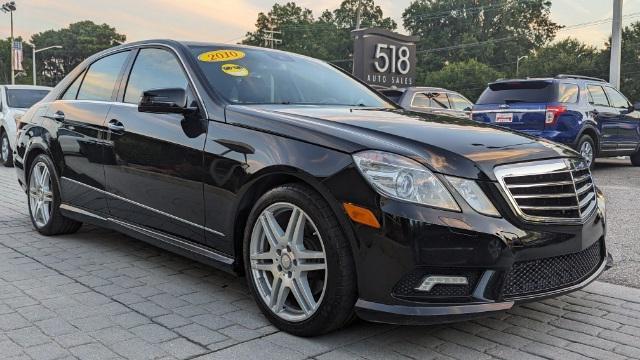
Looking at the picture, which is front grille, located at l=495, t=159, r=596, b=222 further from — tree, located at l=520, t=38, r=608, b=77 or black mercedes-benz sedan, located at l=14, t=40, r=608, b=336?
tree, located at l=520, t=38, r=608, b=77

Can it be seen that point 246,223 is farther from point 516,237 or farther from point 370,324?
point 516,237

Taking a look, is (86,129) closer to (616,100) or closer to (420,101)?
(420,101)

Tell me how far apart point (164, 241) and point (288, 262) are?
1141 mm

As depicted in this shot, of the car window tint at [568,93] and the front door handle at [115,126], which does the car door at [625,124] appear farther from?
the front door handle at [115,126]

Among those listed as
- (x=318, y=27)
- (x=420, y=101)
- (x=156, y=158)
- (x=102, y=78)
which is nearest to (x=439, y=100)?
(x=420, y=101)

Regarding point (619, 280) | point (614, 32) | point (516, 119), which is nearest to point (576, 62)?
point (614, 32)

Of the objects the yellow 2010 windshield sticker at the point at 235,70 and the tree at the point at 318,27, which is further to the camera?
the tree at the point at 318,27

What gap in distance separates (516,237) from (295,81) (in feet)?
6.82

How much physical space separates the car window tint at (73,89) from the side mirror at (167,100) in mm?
1711

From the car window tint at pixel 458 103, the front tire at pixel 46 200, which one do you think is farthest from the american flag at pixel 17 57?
the front tire at pixel 46 200

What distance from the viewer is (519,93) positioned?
1043 cm

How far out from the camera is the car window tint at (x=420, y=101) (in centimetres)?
1246

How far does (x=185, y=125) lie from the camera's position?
3752mm

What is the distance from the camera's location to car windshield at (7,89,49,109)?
12.4 meters
